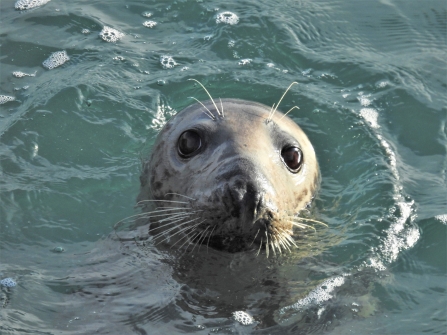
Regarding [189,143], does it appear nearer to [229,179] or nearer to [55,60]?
[229,179]

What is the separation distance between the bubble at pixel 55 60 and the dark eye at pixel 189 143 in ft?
10.1

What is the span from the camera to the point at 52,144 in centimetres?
703

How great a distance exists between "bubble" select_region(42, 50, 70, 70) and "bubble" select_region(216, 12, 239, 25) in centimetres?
177

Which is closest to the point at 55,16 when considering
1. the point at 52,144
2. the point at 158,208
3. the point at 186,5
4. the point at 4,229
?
the point at 186,5

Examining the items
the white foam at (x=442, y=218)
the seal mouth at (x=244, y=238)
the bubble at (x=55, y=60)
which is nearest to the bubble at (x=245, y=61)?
the bubble at (x=55, y=60)

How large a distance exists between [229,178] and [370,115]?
346 centimetres

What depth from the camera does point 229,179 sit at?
14.9ft

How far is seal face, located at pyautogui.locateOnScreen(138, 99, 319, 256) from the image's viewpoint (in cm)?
458

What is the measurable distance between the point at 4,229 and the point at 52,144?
1245 millimetres

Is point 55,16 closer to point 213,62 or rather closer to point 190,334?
point 213,62

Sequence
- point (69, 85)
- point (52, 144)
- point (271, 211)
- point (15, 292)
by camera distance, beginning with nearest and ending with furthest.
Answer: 1. point (271, 211)
2. point (15, 292)
3. point (52, 144)
4. point (69, 85)

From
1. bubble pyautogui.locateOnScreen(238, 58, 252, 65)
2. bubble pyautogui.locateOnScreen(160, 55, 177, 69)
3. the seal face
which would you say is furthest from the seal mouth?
bubble pyautogui.locateOnScreen(238, 58, 252, 65)

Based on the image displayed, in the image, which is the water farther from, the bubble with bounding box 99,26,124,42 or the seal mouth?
the seal mouth

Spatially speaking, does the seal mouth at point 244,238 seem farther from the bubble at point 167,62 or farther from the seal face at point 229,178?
the bubble at point 167,62
